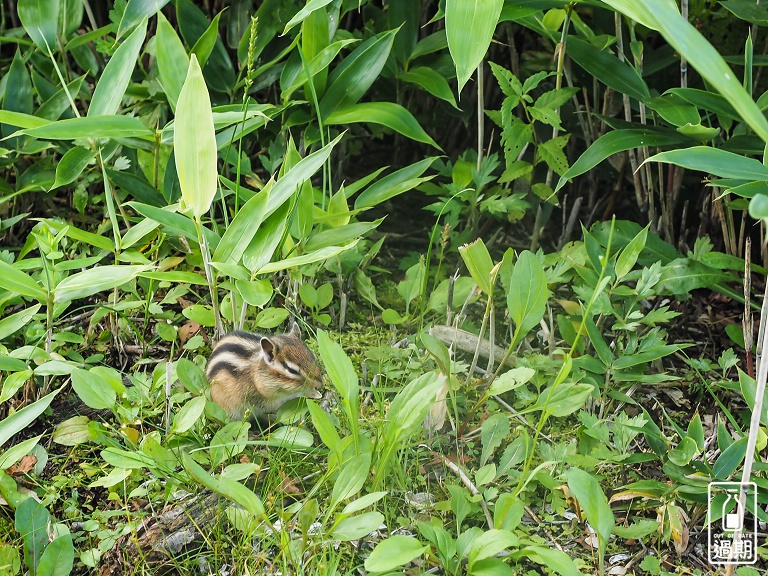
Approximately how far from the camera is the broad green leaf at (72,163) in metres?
2.77

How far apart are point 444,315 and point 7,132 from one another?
169 cm

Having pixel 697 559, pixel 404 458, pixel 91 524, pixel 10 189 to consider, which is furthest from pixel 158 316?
pixel 697 559

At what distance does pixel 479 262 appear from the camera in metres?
2.48

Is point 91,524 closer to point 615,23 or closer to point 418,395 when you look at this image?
point 418,395

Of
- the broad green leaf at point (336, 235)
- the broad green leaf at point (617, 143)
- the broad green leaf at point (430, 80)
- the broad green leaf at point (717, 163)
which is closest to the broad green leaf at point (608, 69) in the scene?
the broad green leaf at point (617, 143)

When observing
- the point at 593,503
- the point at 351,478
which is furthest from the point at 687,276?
the point at 351,478

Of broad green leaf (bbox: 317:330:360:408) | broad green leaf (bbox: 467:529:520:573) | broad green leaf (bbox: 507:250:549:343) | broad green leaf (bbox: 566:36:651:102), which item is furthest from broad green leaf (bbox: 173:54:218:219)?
broad green leaf (bbox: 566:36:651:102)

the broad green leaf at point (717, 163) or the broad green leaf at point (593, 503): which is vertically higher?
the broad green leaf at point (717, 163)

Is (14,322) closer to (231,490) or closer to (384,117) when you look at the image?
(231,490)

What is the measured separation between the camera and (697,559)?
222 cm

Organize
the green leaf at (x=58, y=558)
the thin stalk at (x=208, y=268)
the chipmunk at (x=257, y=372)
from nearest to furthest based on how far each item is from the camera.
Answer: the green leaf at (x=58, y=558) → the thin stalk at (x=208, y=268) → the chipmunk at (x=257, y=372)

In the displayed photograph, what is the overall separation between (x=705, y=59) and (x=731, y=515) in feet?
4.10

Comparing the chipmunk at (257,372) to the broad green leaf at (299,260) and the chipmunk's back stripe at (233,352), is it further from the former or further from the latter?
the broad green leaf at (299,260)

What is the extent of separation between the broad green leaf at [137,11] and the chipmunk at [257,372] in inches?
42.1
